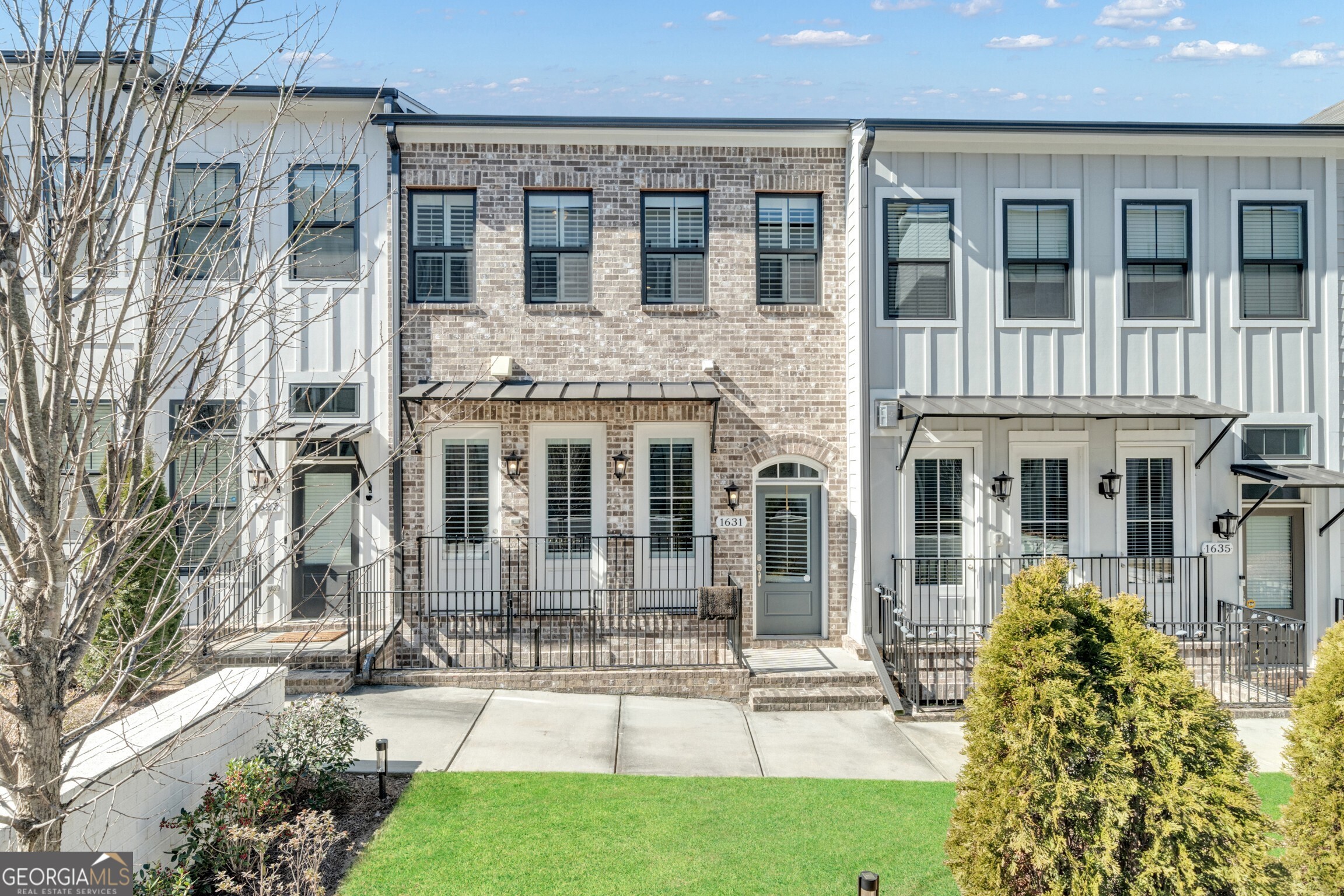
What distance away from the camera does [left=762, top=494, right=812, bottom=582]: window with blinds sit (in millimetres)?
11461

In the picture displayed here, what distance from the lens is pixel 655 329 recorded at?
37.3 feet

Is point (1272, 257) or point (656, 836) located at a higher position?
point (1272, 257)

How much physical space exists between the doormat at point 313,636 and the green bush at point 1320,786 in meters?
9.71

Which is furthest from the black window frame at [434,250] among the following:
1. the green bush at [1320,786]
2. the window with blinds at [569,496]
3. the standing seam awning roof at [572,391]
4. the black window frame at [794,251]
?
the green bush at [1320,786]

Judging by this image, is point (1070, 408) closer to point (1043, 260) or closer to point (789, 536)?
point (1043, 260)

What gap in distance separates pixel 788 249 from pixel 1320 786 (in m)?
8.56

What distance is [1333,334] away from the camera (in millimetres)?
11320

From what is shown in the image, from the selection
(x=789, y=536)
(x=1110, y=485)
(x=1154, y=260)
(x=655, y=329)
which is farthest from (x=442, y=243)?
(x=1154, y=260)

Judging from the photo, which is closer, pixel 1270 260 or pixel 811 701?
pixel 811 701

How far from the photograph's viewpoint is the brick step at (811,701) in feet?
30.9

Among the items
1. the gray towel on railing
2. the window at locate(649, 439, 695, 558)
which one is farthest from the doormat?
the gray towel on railing

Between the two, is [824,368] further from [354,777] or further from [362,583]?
[354,777]

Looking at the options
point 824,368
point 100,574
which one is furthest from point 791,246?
point 100,574

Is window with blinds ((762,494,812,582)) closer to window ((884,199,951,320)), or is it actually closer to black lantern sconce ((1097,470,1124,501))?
window ((884,199,951,320))
